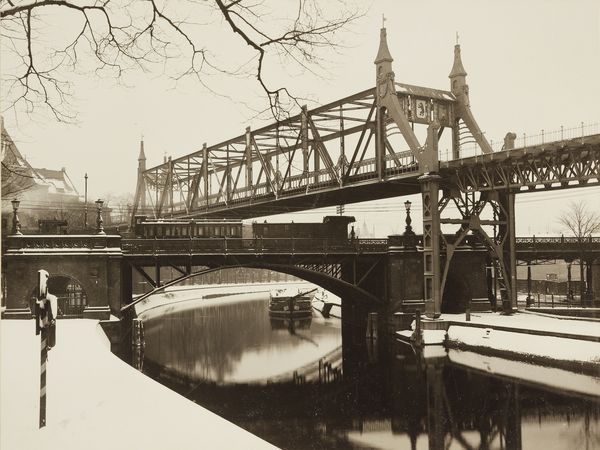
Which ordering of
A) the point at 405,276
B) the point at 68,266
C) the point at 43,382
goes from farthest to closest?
the point at 405,276, the point at 68,266, the point at 43,382

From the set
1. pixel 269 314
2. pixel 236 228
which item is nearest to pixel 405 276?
pixel 236 228

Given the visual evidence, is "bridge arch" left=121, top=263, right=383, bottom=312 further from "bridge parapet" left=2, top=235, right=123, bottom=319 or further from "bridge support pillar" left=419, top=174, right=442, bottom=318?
"bridge support pillar" left=419, top=174, right=442, bottom=318

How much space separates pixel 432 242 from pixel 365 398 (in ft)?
44.2

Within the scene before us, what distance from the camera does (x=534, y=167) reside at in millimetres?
31891

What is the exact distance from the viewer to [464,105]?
43.3 metres

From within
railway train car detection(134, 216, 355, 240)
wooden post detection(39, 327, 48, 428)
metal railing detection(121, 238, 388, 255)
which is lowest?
wooden post detection(39, 327, 48, 428)

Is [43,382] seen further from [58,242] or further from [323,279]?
[323,279]

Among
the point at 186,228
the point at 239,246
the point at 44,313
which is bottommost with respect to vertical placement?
the point at 44,313

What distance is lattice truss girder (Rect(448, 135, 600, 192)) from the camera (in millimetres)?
29047

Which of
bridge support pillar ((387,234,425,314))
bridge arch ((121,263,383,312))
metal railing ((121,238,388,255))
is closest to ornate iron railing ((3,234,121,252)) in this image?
metal railing ((121,238,388,255))

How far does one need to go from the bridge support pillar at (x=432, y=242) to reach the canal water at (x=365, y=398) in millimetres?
3507

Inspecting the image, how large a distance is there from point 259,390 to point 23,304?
13833mm

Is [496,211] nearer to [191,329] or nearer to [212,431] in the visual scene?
[191,329]

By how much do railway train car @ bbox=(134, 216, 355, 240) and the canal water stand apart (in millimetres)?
8594
